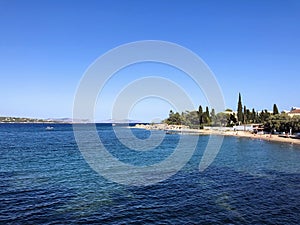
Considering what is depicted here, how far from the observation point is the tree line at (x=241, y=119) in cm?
9150

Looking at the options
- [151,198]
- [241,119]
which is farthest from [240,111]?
[151,198]

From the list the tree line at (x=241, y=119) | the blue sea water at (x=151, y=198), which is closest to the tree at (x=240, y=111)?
the tree line at (x=241, y=119)

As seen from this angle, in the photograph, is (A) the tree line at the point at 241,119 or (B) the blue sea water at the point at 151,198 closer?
(B) the blue sea water at the point at 151,198

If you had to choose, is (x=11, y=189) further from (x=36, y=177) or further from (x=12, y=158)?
(x=12, y=158)

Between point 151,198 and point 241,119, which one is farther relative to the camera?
point 241,119

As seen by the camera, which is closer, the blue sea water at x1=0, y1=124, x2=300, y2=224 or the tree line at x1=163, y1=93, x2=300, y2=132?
the blue sea water at x1=0, y1=124, x2=300, y2=224

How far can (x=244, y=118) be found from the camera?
126188 mm

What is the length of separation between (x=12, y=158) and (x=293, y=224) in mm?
36608

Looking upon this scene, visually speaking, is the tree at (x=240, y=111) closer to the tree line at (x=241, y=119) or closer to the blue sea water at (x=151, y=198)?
the tree line at (x=241, y=119)

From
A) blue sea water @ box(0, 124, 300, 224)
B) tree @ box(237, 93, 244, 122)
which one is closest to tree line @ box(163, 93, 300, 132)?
tree @ box(237, 93, 244, 122)

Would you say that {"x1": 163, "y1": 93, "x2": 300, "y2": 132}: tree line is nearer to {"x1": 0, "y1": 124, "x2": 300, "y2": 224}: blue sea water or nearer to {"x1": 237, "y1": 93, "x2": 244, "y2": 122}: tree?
{"x1": 237, "y1": 93, "x2": 244, "y2": 122}: tree

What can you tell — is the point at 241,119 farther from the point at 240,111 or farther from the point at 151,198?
the point at 151,198

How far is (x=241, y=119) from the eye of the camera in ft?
405

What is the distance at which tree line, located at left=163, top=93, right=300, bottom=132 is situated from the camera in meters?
91.5
